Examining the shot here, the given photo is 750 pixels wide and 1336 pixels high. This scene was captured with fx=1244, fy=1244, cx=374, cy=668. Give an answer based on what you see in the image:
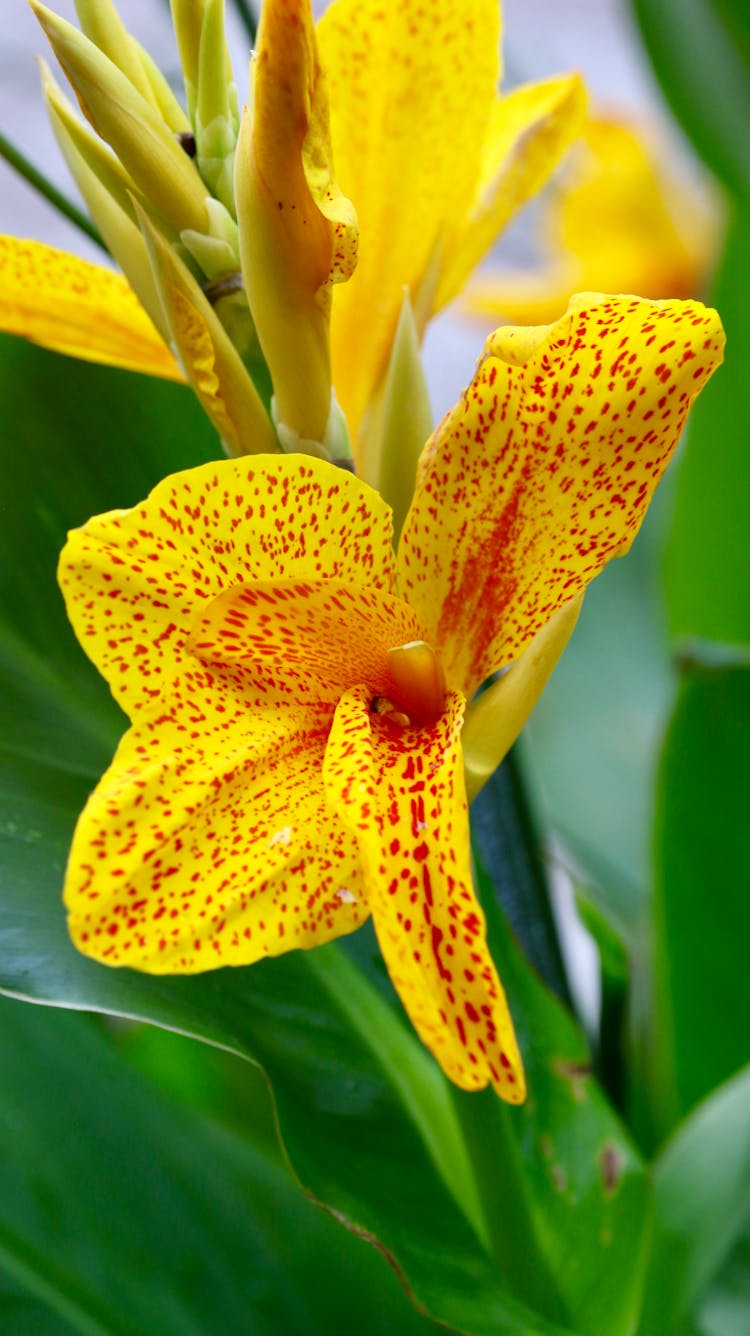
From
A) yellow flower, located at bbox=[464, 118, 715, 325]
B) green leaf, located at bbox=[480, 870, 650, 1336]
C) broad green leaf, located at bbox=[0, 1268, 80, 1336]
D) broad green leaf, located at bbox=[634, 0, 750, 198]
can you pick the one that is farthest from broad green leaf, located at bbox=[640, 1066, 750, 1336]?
yellow flower, located at bbox=[464, 118, 715, 325]

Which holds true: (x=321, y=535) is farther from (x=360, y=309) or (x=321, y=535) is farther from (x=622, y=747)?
(x=622, y=747)

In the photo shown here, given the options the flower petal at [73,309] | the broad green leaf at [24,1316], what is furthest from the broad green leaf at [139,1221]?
the flower petal at [73,309]

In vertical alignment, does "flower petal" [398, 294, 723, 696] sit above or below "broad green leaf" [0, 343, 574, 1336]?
above

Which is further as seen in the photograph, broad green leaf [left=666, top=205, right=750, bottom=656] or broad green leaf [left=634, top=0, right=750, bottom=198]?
broad green leaf [left=634, top=0, right=750, bottom=198]

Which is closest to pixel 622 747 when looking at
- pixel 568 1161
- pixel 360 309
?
pixel 568 1161

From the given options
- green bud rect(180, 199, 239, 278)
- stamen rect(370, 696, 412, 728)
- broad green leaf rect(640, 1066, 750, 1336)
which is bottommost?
broad green leaf rect(640, 1066, 750, 1336)

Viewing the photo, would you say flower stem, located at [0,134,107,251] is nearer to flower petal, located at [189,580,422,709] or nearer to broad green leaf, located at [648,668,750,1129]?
flower petal, located at [189,580,422,709]
